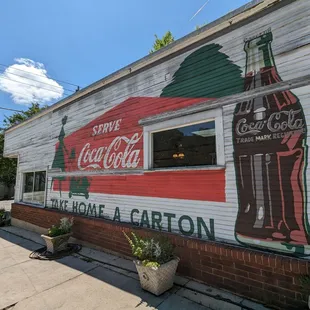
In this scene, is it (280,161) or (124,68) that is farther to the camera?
(124,68)

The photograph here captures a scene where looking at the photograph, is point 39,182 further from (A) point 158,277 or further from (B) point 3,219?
(A) point 158,277

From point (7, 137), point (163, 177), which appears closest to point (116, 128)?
point (163, 177)

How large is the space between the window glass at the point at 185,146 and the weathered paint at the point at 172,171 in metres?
0.24

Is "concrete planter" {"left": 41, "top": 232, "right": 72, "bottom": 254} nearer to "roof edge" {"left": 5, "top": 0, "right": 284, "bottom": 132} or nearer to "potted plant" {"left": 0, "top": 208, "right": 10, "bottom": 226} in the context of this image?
"roof edge" {"left": 5, "top": 0, "right": 284, "bottom": 132}

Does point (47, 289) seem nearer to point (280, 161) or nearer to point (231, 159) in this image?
point (231, 159)

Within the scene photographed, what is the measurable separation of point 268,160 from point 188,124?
1.62m

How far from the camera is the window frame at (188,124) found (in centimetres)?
381

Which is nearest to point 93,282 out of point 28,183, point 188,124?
point 188,124

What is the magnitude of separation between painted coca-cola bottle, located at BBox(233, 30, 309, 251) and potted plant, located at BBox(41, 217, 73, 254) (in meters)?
4.43

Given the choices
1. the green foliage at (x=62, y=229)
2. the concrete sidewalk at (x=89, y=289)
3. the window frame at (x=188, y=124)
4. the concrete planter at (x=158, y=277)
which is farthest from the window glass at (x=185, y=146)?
the green foliage at (x=62, y=229)

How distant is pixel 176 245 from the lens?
Answer: 4.06m

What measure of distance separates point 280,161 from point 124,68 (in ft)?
14.1

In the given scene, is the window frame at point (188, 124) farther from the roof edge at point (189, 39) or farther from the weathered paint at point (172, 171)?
the roof edge at point (189, 39)

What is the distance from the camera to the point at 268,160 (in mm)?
3293
